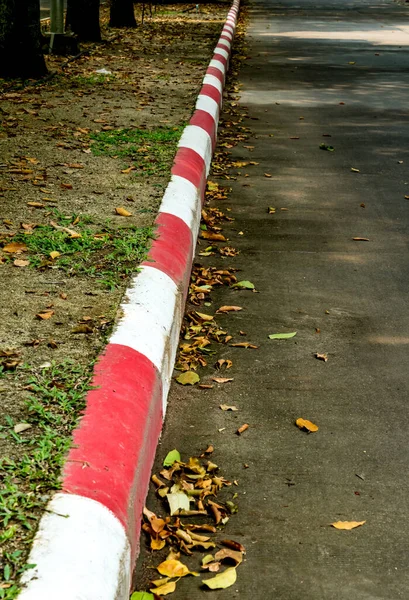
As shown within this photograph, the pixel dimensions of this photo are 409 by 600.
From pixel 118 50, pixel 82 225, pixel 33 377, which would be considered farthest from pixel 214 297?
pixel 118 50

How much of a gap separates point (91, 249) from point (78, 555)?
264cm

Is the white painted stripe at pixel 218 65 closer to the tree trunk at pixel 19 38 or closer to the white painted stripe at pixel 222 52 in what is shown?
the white painted stripe at pixel 222 52

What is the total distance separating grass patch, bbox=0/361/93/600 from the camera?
220 cm

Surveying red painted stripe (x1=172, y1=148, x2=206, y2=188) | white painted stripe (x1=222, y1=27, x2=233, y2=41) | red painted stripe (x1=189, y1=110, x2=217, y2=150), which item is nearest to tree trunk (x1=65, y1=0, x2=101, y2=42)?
white painted stripe (x1=222, y1=27, x2=233, y2=41)

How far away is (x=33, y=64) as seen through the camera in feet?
36.4

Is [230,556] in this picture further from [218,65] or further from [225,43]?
[225,43]

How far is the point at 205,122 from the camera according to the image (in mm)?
8469

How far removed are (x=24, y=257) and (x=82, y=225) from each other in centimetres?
62

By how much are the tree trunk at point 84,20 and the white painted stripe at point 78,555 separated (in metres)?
14.4

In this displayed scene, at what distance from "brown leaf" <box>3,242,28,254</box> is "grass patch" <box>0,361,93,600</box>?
4.87 ft

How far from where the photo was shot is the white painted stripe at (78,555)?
2059mm

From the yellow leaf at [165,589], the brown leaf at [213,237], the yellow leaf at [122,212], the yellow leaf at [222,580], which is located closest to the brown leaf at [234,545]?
the yellow leaf at [222,580]

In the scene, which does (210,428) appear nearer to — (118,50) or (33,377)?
(33,377)

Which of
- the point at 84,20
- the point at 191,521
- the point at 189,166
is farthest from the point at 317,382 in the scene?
the point at 84,20
